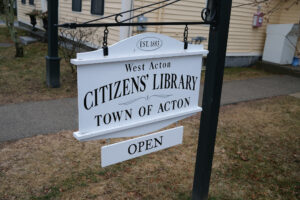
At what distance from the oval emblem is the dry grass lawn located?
1.82m

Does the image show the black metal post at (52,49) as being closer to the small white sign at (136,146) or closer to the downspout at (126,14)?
the downspout at (126,14)

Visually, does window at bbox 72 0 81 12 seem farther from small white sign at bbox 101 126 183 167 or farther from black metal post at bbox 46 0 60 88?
small white sign at bbox 101 126 183 167

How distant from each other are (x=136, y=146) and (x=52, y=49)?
5.07 m

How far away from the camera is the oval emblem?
7.65 ft

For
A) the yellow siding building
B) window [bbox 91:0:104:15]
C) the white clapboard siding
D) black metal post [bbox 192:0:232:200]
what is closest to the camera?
black metal post [bbox 192:0:232:200]

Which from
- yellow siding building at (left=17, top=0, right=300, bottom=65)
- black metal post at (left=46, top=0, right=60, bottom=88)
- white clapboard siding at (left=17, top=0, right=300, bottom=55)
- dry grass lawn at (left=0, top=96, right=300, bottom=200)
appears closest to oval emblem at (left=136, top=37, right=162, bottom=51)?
dry grass lawn at (left=0, top=96, right=300, bottom=200)

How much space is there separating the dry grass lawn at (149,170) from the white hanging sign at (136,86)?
4.36 ft

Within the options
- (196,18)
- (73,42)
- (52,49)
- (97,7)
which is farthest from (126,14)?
(196,18)

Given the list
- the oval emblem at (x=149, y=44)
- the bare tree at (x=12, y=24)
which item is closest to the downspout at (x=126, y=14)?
the bare tree at (x=12, y=24)

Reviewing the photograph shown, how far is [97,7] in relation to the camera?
9875mm

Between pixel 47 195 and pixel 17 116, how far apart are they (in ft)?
8.14

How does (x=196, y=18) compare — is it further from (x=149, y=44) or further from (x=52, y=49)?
(x=149, y=44)

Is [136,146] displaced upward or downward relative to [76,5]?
downward

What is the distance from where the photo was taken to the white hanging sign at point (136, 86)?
6.98ft
